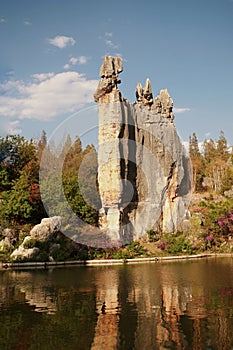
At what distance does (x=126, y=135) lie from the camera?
22.8 meters

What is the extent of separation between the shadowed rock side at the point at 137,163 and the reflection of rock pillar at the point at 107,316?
880 centimetres

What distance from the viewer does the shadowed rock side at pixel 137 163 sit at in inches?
859

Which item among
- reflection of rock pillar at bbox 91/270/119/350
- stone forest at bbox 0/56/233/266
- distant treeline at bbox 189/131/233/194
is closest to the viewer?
reflection of rock pillar at bbox 91/270/119/350

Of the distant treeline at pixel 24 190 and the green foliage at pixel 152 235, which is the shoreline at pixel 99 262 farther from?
the distant treeline at pixel 24 190

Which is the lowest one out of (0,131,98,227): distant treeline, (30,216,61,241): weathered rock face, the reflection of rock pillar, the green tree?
the reflection of rock pillar

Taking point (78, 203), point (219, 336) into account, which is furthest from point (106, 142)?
point (219, 336)

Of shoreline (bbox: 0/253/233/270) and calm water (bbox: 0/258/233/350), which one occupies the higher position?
shoreline (bbox: 0/253/233/270)

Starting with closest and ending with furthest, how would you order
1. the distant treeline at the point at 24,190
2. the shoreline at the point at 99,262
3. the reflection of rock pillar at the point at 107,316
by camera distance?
the reflection of rock pillar at the point at 107,316, the shoreline at the point at 99,262, the distant treeline at the point at 24,190

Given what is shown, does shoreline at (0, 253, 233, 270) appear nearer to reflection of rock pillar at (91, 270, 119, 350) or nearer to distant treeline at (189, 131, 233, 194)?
reflection of rock pillar at (91, 270, 119, 350)

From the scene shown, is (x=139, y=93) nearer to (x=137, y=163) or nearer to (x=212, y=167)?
(x=137, y=163)

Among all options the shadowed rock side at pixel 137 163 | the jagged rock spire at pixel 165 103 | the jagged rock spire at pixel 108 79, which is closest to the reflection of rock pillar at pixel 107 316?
the shadowed rock side at pixel 137 163

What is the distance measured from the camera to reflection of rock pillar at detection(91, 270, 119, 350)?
6807mm

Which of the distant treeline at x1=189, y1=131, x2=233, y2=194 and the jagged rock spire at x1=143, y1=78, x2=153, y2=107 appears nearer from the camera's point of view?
the jagged rock spire at x1=143, y1=78, x2=153, y2=107

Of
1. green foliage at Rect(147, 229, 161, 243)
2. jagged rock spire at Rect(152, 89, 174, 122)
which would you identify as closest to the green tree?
jagged rock spire at Rect(152, 89, 174, 122)
